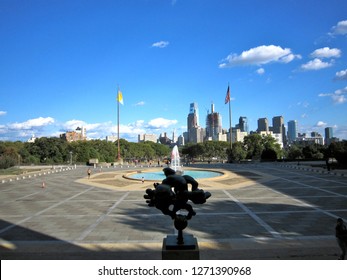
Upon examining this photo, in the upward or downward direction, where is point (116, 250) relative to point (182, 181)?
downward

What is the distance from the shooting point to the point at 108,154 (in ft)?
341

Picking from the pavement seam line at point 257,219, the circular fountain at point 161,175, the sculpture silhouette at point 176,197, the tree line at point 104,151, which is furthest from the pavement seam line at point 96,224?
the tree line at point 104,151

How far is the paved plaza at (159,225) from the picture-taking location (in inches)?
457

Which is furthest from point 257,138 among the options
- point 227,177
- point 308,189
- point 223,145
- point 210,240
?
point 210,240

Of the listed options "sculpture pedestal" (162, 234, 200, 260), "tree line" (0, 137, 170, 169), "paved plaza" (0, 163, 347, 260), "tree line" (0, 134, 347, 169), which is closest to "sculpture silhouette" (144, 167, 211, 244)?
"sculpture pedestal" (162, 234, 200, 260)

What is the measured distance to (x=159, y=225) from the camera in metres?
15.7

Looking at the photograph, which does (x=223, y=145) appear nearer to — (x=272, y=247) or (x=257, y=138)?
(x=257, y=138)

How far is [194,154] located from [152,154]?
2714 centimetres

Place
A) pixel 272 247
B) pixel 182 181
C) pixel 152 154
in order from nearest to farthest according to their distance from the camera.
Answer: pixel 182 181
pixel 272 247
pixel 152 154

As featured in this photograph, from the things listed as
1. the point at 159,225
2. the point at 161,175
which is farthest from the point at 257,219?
the point at 161,175

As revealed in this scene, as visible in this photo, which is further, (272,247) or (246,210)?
(246,210)

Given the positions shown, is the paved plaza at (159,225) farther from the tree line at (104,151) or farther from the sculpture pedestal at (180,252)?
the tree line at (104,151)

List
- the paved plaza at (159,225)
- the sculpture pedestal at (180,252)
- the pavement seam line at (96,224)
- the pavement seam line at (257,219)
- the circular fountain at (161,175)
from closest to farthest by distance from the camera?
the sculpture pedestal at (180,252) < the paved plaza at (159,225) < the pavement seam line at (257,219) < the pavement seam line at (96,224) < the circular fountain at (161,175)

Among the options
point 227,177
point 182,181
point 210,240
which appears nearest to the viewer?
point 182,181
